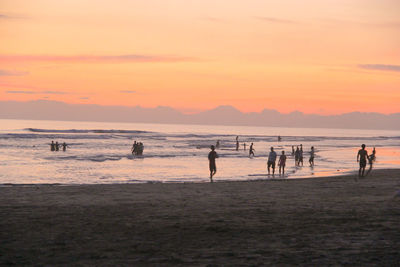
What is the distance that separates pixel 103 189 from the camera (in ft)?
59.0

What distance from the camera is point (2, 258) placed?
7266mm

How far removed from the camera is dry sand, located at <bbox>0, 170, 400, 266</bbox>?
729 cm

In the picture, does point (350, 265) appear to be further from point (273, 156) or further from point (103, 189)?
point (273, 156)

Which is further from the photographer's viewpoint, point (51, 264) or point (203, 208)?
point (203, 208)

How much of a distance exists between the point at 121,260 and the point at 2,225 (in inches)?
163

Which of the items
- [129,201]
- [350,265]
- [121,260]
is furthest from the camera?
[129,201]

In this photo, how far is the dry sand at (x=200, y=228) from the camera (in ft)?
23.9

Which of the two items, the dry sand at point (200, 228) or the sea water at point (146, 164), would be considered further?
the sea water at point (146, 164)

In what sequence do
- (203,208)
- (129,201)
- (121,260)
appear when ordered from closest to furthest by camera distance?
1. (121,260)
2. (203,208)
3. (129,201)

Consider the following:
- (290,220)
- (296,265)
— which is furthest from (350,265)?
(290,220)

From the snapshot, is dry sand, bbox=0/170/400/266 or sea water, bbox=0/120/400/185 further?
sea water, bbox=0/120/400/185

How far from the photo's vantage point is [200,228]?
31.9 ft

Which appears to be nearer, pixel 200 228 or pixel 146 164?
pixel 200 228

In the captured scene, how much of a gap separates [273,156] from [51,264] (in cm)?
2072
